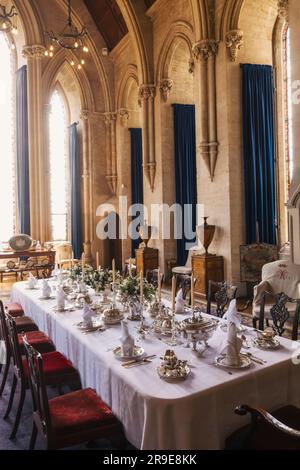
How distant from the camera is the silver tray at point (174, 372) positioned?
8.49 feet

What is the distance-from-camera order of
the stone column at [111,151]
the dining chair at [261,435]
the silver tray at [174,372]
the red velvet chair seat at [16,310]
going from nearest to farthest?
the dining chair at [261,435], the silver tray at [174,372], the red velvet chair seat at [16,310], the stone column at [111,151]

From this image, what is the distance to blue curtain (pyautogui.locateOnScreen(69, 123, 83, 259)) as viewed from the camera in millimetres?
14366

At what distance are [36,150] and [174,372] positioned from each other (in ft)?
38.7

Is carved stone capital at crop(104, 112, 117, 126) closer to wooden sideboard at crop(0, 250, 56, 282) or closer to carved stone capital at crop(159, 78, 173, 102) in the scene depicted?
carved stone capital at crop(159, 78, 173, 102)

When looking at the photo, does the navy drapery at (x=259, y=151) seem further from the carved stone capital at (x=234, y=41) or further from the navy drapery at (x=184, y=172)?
the navy drapery at (x=184, y=172)

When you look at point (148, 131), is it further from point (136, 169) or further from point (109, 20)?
point (109, 20)

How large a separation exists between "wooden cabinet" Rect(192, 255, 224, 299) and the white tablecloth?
510 cm

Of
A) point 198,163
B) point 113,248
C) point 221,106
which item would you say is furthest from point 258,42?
point 113,248

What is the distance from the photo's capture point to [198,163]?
31.1ft

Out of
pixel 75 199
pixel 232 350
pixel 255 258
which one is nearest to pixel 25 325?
pixel 232 350

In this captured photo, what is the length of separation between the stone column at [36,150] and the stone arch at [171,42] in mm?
4252

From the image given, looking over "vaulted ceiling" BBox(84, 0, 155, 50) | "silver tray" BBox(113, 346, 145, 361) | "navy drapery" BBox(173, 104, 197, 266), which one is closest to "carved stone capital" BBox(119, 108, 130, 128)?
"vaulted ceiling" BBox(84, 0, 155, 50)

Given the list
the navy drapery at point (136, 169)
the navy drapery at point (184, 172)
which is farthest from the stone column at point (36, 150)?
the navy drapery at point (184, 172)
